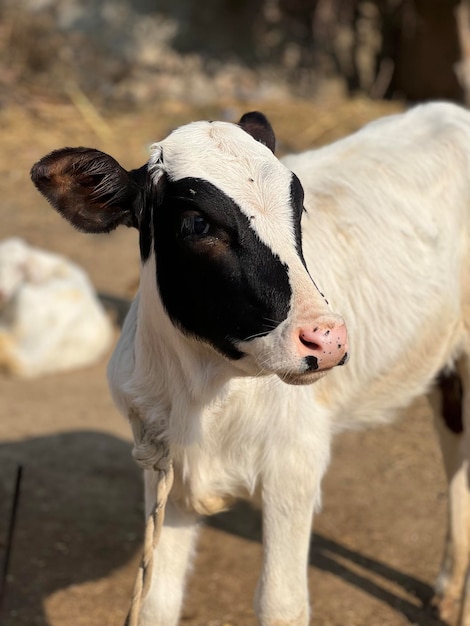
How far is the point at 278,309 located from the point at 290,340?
0.10 m

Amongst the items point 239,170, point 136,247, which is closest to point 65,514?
point 239,170

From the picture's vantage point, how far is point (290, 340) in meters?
2.56

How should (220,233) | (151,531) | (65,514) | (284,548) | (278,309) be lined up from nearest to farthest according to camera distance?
1. (278,309)
2. (220,233)
3. (151,531)
4. (284,548)
5. (65,514)

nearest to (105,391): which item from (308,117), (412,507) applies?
(412,507)

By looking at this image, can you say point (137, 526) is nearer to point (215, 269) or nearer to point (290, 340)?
point (215, 269)

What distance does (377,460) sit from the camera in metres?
5.64

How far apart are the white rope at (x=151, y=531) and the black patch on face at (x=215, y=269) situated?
0.53 m

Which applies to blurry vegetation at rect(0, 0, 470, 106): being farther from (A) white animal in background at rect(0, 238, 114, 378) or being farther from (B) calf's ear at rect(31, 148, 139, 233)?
(B) calf's ear at rect(31, 148, 139, 233)

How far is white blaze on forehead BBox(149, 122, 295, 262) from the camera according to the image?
8.94 ft

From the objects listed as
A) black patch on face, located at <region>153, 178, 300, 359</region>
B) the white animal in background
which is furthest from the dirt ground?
black patch on face, located at <region>153, 178, 300, 359</region>

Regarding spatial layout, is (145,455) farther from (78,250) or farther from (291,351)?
(78,250)

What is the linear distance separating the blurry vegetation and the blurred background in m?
0.02

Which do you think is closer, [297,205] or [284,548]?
[297,205]

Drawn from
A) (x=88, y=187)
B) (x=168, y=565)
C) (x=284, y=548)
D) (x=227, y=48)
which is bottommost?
(x=227, y=48)
